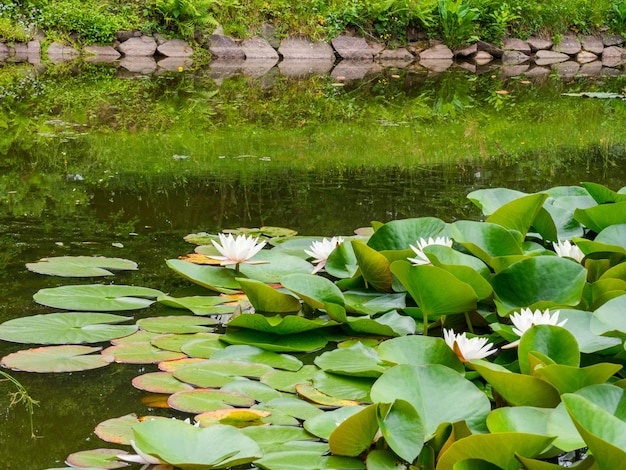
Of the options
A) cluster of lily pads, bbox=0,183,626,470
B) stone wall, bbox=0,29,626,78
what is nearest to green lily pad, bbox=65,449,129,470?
cluster of lily pads, bbox=0,183,626,470

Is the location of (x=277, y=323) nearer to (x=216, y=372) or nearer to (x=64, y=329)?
(x=216, y=372)

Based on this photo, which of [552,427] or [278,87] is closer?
[552,427]

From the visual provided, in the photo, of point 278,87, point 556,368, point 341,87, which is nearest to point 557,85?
point 341,87

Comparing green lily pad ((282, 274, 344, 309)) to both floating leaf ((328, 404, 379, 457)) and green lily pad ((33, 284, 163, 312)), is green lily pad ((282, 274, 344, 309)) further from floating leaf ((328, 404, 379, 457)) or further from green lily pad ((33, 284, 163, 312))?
floating leaf ((328, 404, 379, 457))

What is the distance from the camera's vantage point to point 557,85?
33.0ft

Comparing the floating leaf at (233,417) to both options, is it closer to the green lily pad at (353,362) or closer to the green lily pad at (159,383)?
the green lily pad at (159,383)

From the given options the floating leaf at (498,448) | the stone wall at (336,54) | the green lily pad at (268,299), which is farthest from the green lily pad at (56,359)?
the stone wall at (336,54)

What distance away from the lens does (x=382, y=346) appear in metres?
1.88

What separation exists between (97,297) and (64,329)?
251 mm

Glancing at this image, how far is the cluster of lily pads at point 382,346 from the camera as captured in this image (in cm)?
153

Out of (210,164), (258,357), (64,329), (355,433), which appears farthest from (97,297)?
(210,164)

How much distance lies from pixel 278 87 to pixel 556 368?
296 inches

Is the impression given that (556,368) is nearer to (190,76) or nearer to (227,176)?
(227,176)

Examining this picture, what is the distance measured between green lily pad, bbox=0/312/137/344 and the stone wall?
26.3 ft
